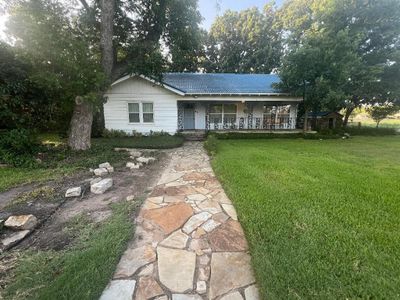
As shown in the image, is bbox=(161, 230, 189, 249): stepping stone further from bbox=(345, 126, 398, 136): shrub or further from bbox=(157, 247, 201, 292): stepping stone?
bbox=(345, 126, 398, 136): shrub

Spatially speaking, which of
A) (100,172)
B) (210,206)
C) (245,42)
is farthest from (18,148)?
(245,42)

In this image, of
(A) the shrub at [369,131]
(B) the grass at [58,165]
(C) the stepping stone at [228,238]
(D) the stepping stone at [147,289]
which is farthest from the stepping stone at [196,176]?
Result: (A) the shrub at [369,131]

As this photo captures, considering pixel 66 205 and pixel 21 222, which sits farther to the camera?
Answer: pixel 66 205

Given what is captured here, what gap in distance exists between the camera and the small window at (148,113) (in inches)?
548

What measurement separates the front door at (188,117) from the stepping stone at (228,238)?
13082mm

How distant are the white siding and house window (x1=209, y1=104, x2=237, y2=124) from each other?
3.28m

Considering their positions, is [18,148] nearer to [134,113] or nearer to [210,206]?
[210,206]

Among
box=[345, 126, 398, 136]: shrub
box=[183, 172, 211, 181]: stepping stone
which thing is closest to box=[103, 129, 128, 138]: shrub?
box=[183, 172, 211, 181]: stepping stone

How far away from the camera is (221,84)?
52.2 feet

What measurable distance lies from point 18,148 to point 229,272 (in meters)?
7.80

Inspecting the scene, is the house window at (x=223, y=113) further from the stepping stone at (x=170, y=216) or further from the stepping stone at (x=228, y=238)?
the stepping stone at (x=228, y=238)

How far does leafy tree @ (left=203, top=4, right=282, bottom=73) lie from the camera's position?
26.7 metres

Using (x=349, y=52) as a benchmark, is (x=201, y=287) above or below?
below

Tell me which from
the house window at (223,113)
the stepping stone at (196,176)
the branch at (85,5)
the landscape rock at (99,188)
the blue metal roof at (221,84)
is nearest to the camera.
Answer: the landscape rock at (99,188)
